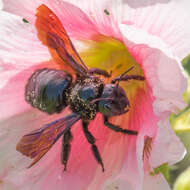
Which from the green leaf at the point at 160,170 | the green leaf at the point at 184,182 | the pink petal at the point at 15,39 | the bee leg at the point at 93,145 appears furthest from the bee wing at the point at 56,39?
the green leaf at the point at 184,182

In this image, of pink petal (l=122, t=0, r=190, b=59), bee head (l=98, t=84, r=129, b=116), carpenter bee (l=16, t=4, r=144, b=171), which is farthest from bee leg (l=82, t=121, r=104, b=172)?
pink petal (l=122, t=0, r=190, b=59)

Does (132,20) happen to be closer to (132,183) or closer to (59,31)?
(59,31)

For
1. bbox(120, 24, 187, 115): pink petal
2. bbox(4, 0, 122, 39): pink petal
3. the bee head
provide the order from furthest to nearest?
the bee head
bbox(4, 0, 122, 39): pink petal
bbox(120, 24, 187, 115): pink petal

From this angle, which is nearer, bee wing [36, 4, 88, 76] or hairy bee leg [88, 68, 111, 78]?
bee wing [36, 4, 88, 76]

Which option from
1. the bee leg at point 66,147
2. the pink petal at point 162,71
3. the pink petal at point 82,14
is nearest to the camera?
the pink petal at point 162,71

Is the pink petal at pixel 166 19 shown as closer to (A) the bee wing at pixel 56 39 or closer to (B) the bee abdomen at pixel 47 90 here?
(A) the bee wing at pixel 56 39

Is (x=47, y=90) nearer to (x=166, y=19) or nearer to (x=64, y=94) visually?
(x=64, y=94)

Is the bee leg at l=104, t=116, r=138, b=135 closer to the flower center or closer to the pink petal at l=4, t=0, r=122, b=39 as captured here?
the flower center
